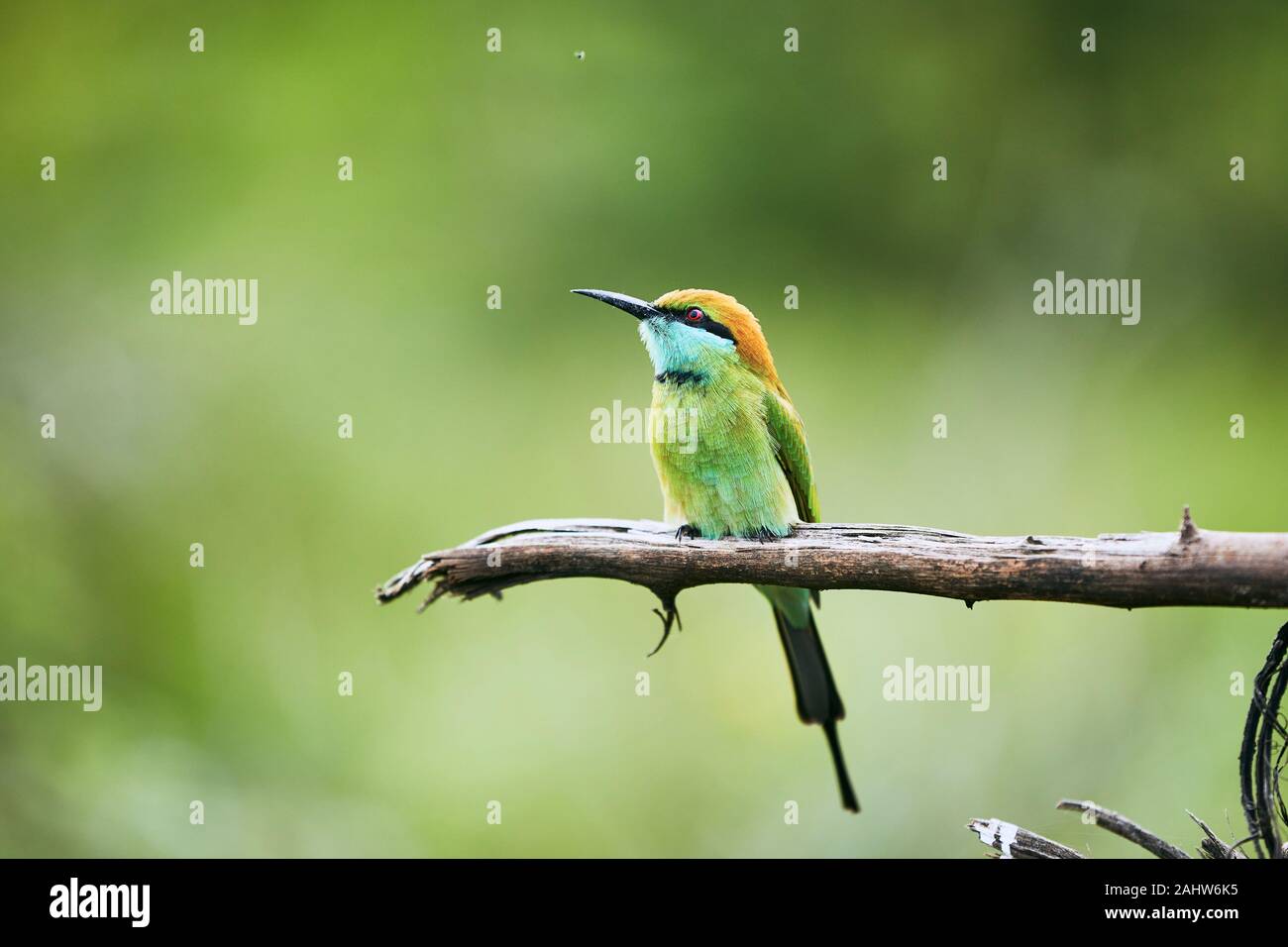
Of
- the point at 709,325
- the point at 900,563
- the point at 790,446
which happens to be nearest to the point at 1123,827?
the point at 900,563

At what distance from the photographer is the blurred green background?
3688 millimetres

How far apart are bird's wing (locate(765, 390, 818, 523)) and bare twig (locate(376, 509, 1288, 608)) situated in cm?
37

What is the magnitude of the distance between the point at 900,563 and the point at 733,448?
2.44 ft

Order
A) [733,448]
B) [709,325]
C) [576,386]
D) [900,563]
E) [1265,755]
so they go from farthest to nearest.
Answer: [576,386] < [709,325] < [733,448] < [900,563] < [1265,755]

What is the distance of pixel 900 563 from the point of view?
73.2 inches

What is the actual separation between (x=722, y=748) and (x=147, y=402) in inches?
104

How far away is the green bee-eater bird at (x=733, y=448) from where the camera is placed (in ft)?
8.04

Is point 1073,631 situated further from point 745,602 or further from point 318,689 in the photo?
point 318,689

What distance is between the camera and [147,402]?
12.9 ft

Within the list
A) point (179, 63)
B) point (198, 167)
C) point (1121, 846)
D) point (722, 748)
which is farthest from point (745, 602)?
point (179, 63)

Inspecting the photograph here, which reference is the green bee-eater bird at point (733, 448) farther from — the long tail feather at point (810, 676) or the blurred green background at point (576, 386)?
the blurred green background at point (576, 386)

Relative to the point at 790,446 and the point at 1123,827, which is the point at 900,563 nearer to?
the point at 1123,827

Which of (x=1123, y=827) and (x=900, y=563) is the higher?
(x=900, y=563)

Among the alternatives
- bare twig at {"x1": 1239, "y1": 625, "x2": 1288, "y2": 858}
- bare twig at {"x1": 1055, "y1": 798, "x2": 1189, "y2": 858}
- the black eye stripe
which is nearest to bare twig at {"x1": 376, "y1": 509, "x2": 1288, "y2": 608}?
bare twig at {"x1": 1239, "y1": 625, "x2": 1288, "y2": 858}
